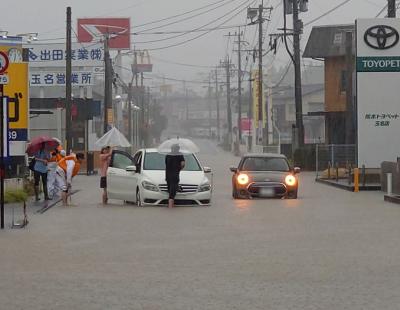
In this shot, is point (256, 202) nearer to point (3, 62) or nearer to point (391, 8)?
point (3, 62)

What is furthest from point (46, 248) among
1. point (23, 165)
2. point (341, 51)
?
point (341, 51)

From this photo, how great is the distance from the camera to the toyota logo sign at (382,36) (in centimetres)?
3023

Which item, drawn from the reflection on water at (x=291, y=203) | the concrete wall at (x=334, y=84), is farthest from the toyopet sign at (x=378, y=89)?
the concrete wall at (x=334, y=84)

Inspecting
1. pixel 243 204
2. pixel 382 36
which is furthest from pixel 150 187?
pixel 382 36

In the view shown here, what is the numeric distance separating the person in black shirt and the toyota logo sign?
11.1 meters

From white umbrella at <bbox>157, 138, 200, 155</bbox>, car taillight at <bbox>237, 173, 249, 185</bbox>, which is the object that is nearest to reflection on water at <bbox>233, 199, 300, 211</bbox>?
car taillight at <bbox>237, 173, 249, 185</bbox>

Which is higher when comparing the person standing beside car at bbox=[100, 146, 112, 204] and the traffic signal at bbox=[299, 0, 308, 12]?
the traffic signal at bbox=[299, 0, 308, 12]

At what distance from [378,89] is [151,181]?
11.5m

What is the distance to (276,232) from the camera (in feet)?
52.4

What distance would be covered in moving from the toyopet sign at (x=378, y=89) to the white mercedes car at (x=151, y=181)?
9.05m

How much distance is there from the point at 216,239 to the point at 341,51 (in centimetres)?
3900

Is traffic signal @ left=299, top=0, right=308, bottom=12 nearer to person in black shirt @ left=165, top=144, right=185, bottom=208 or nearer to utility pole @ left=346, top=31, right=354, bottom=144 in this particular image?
utility pole @ left=346, top=31, right=354, bottom=144

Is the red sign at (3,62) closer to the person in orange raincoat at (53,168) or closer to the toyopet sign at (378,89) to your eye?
the person in orange raincoat at (53,168)

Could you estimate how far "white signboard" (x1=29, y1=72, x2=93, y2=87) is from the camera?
56469 mm
